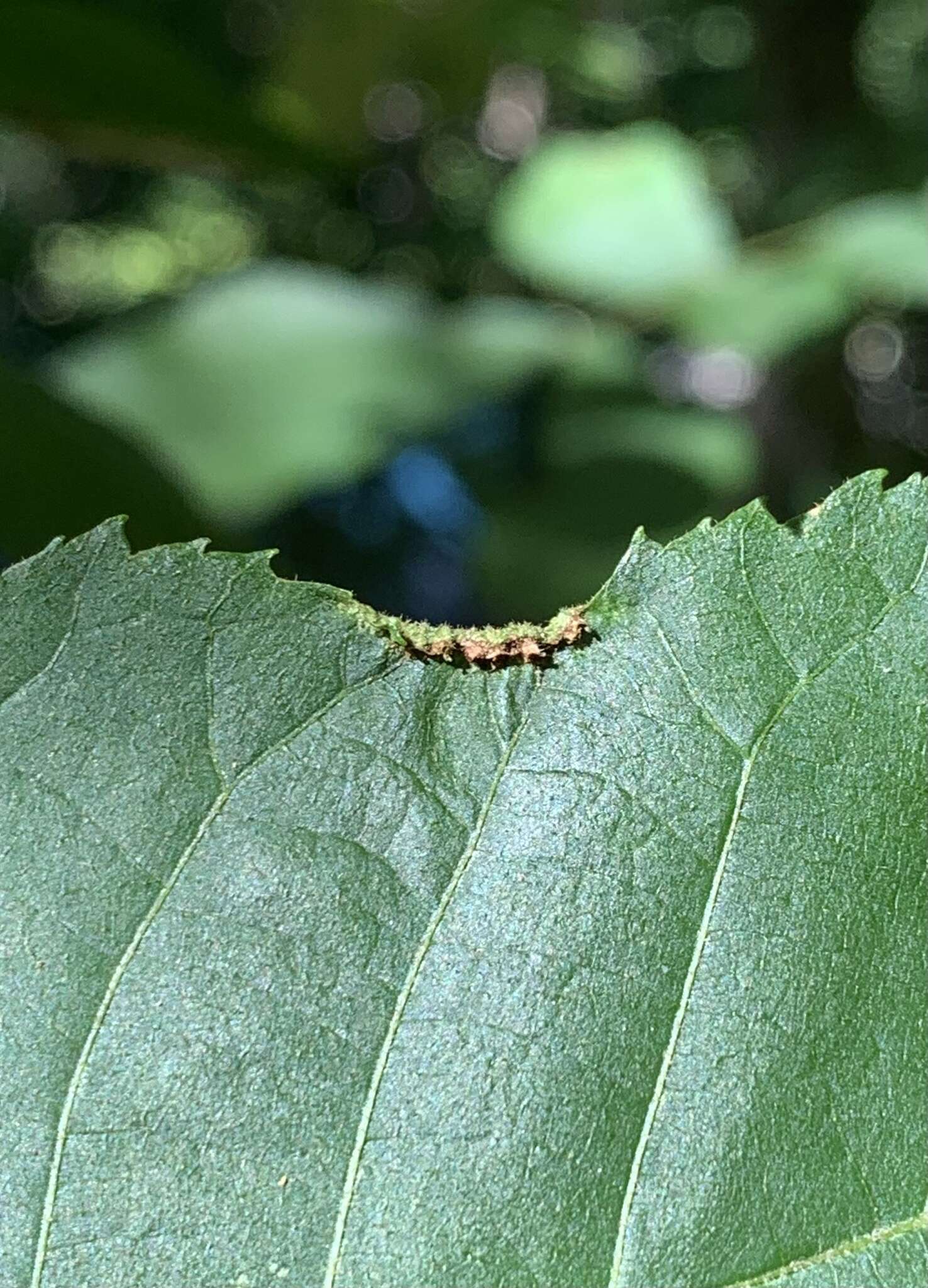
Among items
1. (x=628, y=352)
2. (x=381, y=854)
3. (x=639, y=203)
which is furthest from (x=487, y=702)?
(x=639, y=203)

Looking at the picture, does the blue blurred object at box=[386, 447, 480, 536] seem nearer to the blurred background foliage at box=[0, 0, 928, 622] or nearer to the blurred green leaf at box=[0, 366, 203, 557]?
the blurred background foliage at box=[0, 0, 928, 622]

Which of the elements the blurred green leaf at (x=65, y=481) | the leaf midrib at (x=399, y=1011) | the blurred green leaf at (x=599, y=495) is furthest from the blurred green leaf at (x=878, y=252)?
the leaf midrib at (x=399, y=1011)

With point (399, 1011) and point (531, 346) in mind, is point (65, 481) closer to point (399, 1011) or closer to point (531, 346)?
point (399, 1011)

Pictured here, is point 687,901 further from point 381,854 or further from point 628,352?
point 628,352

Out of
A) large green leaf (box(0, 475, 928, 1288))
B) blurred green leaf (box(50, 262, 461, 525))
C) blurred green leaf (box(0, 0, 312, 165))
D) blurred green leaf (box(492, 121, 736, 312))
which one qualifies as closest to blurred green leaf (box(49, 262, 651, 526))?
blurred green leaf (box(50, 262, 461, 525))

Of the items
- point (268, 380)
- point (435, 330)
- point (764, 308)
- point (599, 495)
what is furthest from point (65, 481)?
point (764, 308)

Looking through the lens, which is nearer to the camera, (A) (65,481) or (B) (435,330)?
(A) (65,481)
